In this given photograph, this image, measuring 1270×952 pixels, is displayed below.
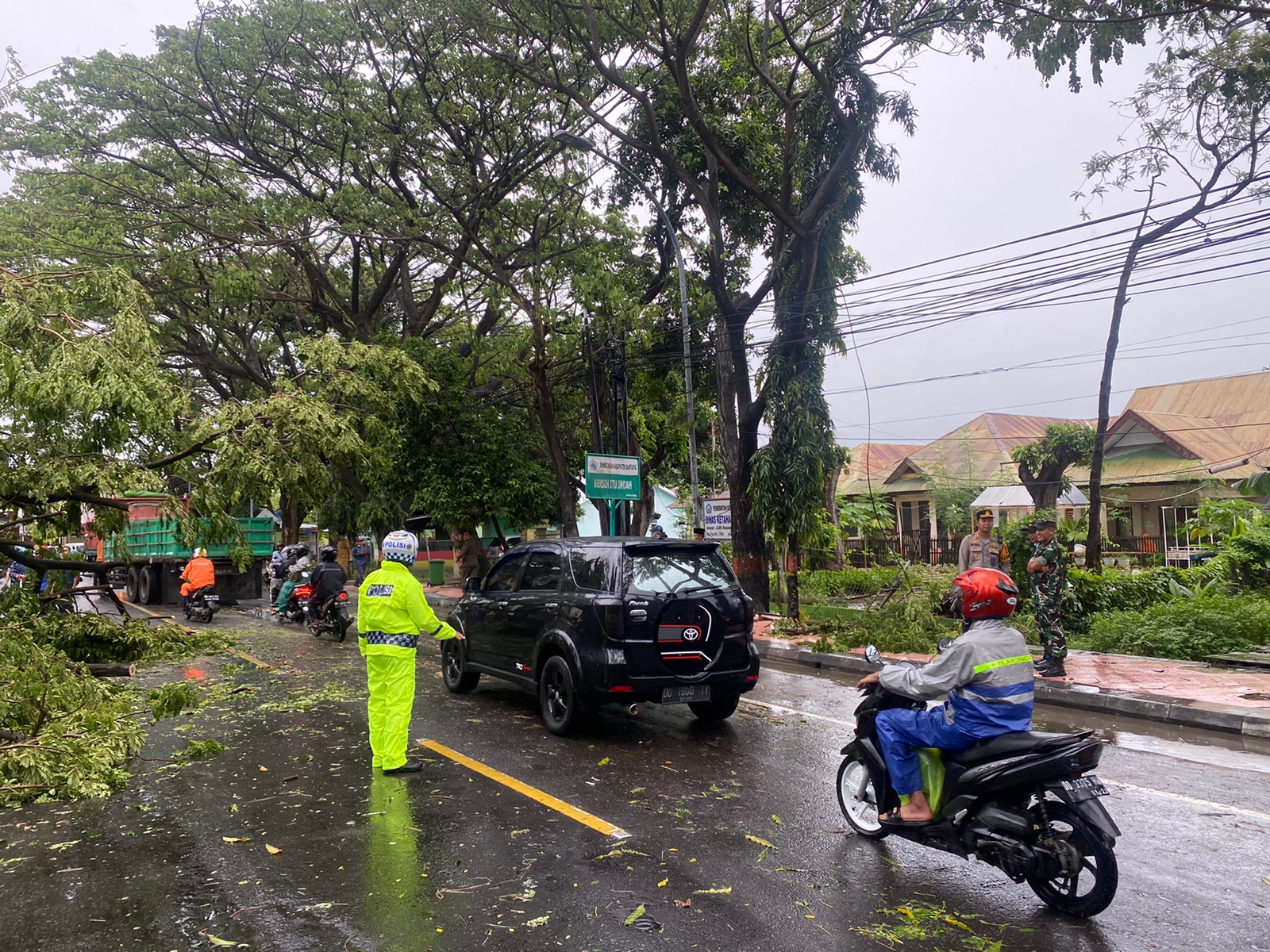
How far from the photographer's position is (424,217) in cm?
1986

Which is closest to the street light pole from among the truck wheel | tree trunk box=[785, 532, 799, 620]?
tree trunk box=[785, 532, 799, 620]

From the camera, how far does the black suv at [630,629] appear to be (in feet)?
24.4

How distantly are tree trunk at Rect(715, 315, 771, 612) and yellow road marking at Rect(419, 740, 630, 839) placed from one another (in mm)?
10261

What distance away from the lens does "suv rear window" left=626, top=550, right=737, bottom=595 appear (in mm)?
7656

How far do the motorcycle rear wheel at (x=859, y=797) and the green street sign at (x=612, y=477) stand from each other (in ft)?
38.4

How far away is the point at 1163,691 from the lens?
9.68 meters

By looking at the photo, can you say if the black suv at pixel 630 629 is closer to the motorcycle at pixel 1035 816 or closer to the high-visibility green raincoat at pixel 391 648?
the high-visibility green raincoat at pixel 391 648

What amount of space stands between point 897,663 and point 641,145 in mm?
12963

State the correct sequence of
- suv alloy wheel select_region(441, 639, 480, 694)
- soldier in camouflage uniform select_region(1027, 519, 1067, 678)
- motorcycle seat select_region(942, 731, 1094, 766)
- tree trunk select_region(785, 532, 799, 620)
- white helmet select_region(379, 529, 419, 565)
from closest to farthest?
motorcycle seat select_region(942, 731, 1094, 766) < white helmet select_region(379, 529, 419, 565) < suv alloy wheel select_region(441, 639, 480, 694) < soldier in camouflage uniform select_region(1027, 519, 1067, 678) < tree trunk select_region(785, 532, 799, 620)

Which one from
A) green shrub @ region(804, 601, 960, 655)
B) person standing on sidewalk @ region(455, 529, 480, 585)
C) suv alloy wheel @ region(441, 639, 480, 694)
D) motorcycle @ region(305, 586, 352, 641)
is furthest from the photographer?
person standing on sidewalk @ region(455, 529, 480, 585)

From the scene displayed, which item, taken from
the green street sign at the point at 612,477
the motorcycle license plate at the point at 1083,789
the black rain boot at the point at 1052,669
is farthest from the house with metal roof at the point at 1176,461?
the motorcycle license plate at the point at 1083,789

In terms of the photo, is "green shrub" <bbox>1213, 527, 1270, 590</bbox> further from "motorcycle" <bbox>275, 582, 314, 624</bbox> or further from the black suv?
"motorcycle" <bbox>275, 582, 314, 624</bbox>

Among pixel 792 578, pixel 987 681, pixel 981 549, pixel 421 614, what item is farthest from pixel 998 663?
pixel 792 578

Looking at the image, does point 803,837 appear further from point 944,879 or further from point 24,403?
point 24,403
